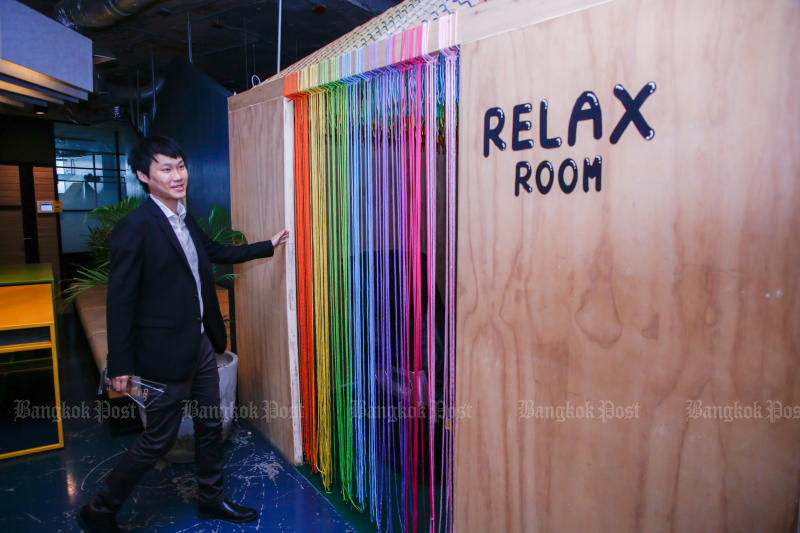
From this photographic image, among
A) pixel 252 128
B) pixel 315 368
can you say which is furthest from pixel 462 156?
pixel 252 128

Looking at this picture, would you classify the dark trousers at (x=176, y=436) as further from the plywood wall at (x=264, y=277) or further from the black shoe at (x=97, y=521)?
the plywood wall at (x=264, y=277)

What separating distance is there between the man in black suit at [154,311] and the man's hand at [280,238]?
1.23ft

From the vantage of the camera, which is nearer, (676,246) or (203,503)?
(676,246)

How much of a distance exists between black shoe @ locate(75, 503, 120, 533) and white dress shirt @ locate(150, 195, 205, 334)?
79 cm

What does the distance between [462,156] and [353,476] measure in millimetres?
1624

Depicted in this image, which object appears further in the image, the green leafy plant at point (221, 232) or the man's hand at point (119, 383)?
the green leafy plant at point (221, 232)

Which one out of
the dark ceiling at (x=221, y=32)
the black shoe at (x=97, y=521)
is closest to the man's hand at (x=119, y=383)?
the black shoe at (x=97, y=521)

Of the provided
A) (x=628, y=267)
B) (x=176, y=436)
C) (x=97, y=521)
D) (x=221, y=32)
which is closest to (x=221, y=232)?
(x=176, y=436)

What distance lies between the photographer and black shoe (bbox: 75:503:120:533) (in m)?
1.90

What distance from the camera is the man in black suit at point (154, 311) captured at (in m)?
1.81

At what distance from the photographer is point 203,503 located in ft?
6.90

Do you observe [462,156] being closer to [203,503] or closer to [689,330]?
[689,330]

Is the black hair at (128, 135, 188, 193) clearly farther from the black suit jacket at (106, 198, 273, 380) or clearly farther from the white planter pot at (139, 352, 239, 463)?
the white planter pot at (139, 352, 239, 463)

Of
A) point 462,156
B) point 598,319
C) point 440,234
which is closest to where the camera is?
point 598,319
